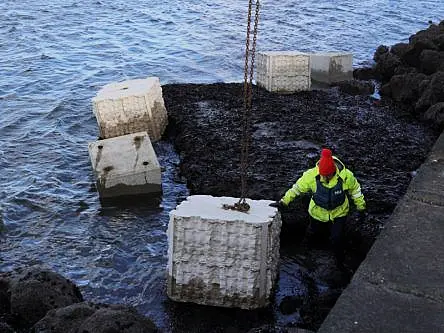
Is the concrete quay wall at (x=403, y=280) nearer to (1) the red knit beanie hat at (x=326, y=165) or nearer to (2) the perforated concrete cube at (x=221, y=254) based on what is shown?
(1) the red knit beanie hat at (x=326, y=165)

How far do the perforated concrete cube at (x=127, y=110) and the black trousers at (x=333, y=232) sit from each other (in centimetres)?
504

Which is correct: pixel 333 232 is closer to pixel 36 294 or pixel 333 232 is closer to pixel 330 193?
pixel 330 193

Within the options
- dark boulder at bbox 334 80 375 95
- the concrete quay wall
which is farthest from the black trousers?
dark boulder at bbox 334 80 375 95

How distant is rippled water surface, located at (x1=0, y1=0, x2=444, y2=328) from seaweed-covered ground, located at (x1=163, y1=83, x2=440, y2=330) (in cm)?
92

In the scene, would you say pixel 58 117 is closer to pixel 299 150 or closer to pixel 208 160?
pixel 208 160

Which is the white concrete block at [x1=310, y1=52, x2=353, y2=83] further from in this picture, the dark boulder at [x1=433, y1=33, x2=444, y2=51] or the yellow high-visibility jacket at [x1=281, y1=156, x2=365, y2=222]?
the yellow high-visibility jacket at [x1=281, y1=156, x2=365, y2=222]

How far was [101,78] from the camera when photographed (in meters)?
19.1

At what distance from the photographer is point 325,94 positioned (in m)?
15.5

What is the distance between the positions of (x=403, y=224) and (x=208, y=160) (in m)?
4.89

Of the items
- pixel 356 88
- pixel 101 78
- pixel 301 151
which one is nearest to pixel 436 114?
pixel 356 88

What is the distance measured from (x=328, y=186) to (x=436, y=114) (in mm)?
6552

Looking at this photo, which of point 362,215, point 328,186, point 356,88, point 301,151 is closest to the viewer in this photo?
point 328,186

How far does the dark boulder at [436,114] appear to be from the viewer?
13.3 metres

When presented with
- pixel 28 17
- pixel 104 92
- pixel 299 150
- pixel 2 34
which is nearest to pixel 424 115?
pixel 299 150
